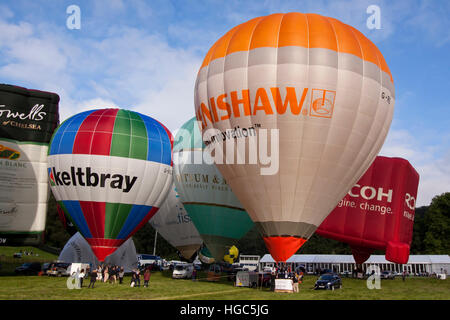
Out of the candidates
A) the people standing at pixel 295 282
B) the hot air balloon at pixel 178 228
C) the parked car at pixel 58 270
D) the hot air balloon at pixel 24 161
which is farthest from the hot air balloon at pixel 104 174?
the people standing at pixel 295 282

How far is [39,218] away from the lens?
902 inches

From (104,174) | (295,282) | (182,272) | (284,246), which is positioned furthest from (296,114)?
(182,272)

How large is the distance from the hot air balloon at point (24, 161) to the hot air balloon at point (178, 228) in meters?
9.45

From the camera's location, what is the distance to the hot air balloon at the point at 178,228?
2942 cm

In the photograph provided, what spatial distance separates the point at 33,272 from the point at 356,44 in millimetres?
22547

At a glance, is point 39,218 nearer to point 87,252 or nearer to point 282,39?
point 87,252

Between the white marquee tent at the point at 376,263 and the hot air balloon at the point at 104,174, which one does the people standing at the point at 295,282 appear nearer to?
the hot air balloon at the point at 104,174

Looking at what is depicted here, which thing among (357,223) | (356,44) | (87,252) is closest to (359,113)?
(356,44)

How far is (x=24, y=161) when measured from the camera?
2248 cm

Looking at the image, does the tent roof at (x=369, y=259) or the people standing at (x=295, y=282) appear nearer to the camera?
the people standing at (x=295, y=282)

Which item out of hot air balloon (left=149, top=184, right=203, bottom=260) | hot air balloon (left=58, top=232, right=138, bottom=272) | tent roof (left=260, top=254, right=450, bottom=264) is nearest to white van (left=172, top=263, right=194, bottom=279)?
hot air balloon (left=58, top=232, right=138, bottom=272)

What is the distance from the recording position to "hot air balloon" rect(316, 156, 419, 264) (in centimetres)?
2302

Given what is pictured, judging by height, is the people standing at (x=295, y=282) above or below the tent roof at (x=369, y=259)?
above

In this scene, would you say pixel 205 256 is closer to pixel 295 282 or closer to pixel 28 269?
pixel 28 269
